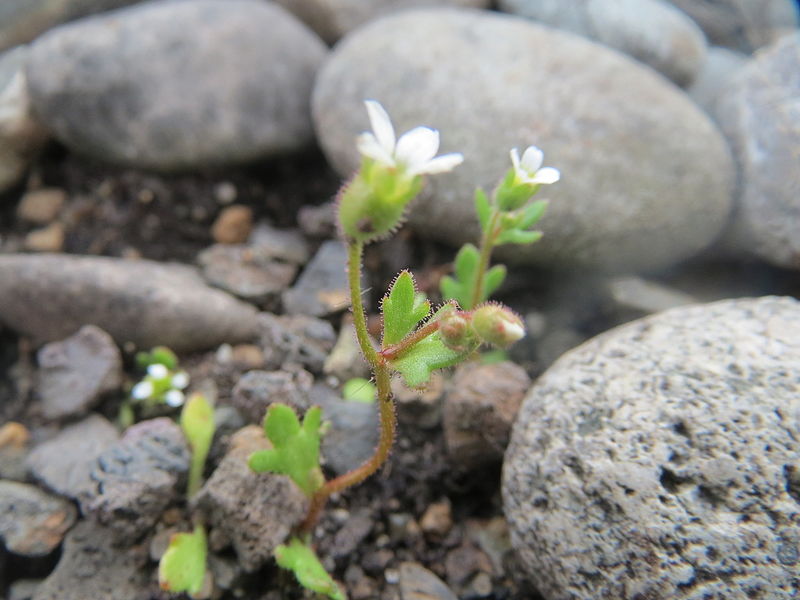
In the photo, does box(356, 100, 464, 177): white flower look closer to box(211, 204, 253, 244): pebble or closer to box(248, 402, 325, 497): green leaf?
box(248, 402, 325, 497): green leaf

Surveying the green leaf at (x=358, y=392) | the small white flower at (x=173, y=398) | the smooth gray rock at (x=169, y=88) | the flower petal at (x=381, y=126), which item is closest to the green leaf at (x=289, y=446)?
the green leaf at (x=358, y=392)

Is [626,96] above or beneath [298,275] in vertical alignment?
above

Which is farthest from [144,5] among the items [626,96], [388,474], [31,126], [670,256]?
[670,256]

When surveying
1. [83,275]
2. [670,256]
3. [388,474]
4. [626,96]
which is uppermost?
[626,96]

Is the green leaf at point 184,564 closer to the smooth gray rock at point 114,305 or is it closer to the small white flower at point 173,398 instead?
the small white flower at point 173,398

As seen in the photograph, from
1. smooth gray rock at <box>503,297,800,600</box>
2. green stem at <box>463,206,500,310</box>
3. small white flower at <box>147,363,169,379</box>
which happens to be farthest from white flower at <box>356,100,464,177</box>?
small white flower at <box>147,363,169,379</box>

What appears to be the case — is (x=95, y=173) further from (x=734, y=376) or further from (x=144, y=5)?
(x=734, y=376)
